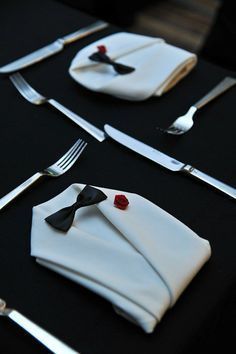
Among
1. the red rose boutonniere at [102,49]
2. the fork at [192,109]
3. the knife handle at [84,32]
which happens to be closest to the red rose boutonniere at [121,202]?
the fork at [192,109]

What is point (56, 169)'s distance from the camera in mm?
820

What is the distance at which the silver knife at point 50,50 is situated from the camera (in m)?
1.08

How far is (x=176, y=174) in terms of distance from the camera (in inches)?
32.5

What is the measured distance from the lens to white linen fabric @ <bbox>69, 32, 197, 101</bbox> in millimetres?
998

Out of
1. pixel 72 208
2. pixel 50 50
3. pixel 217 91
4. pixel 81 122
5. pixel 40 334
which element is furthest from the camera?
pixel 50 50

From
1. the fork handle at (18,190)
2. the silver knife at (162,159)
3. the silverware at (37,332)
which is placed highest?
the silver knife at (162,159)

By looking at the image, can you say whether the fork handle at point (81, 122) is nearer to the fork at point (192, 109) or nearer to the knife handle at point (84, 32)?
the fork at point (192, 109)

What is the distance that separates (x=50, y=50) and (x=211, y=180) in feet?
1.84

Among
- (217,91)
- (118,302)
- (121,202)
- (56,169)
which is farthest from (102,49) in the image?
(118,302)

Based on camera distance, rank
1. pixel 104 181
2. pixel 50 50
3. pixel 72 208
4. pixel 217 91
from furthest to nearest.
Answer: pixel 50 50 → pixel 217 91 → pixel 104 181 → pixel 72 208

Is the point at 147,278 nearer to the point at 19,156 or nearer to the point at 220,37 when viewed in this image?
the point at 19,156

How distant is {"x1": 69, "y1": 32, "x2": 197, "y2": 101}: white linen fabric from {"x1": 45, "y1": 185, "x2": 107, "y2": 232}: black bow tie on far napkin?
341 mm

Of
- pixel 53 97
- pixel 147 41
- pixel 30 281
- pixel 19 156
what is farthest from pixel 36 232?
pixel 147 41

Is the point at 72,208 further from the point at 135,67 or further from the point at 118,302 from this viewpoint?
the point at 135,67
